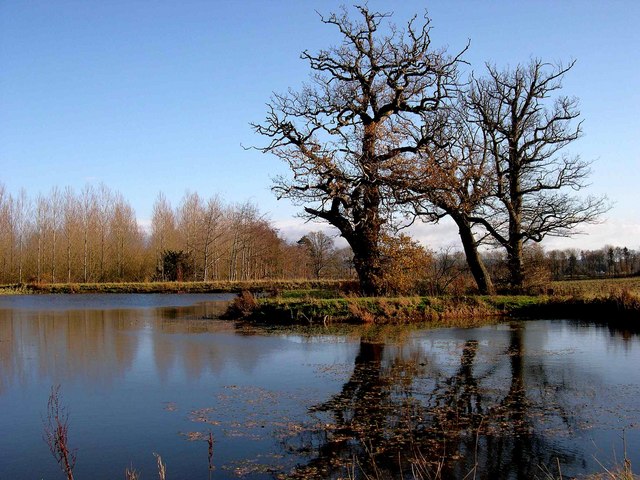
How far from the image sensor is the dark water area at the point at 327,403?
6652 millimetres

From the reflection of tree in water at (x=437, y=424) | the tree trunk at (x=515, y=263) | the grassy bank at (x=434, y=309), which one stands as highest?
the tree trunk at (x=515, y=263)

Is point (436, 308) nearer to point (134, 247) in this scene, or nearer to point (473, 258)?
point (473, 258)

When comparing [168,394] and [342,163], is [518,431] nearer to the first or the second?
[168,394]

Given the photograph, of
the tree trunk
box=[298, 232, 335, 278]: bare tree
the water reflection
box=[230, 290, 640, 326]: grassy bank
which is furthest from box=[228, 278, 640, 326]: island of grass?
box=[298, 232, 335, 278]: bare tree

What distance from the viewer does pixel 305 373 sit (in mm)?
11711

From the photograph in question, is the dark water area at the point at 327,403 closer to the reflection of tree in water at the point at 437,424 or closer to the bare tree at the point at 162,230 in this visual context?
the reflection of tree in water at the point at 437,424

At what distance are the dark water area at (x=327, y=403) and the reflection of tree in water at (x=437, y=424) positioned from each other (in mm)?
33

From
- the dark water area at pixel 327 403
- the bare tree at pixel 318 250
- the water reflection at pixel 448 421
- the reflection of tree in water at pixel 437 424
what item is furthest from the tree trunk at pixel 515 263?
the bare tree at pixel 318 250

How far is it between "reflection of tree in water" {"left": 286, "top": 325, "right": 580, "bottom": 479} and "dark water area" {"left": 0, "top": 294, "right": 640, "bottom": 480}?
0.11 ft

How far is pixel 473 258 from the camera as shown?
27.3 meters

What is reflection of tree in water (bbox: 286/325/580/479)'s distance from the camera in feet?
21.1

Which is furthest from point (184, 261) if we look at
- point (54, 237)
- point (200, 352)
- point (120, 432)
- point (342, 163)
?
point (120, 432)

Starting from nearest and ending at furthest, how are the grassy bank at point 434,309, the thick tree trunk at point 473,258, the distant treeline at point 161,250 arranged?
the grassy bank at point 434,309 < the thick tree trunk at point 473,258 < the distant treeline at point 161,250

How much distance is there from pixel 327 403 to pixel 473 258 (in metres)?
19.5
